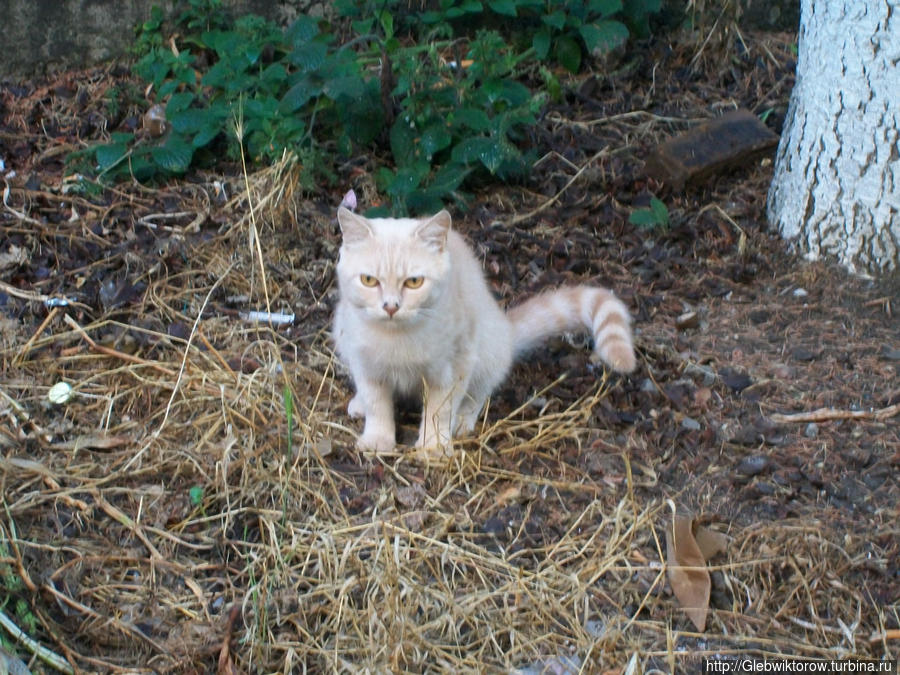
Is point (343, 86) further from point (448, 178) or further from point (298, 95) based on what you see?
point (448, 178)

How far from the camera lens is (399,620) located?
262 centimetres

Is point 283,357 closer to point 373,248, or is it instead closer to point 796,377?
point 373,248

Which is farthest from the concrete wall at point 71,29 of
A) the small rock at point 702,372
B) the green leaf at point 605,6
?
the small rock at point 702,372

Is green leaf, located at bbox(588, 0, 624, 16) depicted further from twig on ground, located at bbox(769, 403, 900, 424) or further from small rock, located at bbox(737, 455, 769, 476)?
small rock, located at bbox(737, 455, 769, 476)

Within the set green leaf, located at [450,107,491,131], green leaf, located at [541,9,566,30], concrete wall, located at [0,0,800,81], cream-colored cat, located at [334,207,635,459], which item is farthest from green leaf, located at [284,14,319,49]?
cream-colored cat, located at [334,207,635,459]

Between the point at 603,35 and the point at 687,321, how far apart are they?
5.95 ft

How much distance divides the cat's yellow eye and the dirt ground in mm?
563

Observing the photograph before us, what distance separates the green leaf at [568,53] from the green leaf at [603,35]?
0.66 ft

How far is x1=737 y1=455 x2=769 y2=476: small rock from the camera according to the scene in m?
3.15

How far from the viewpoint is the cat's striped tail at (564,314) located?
11.9ft

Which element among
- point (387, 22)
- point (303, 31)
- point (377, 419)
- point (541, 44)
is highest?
point (303, 31)

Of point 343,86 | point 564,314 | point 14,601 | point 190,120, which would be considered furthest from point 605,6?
point 14,601

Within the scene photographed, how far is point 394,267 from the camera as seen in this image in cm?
316

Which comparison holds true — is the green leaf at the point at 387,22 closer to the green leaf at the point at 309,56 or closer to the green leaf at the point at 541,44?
the green leaf at the point at 309,56
